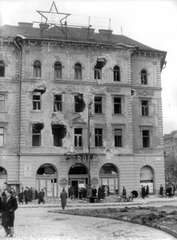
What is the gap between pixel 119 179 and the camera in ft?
136

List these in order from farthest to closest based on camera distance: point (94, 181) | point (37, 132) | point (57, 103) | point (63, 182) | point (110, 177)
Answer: point (110, 177), point (57, 103), point (94, 181), point (37, 132), point (63, 182)

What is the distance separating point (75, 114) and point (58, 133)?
8.42 feet

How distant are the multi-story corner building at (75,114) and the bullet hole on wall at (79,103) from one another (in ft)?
0.33

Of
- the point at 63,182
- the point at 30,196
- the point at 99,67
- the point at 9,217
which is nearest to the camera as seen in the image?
the point at 9,217

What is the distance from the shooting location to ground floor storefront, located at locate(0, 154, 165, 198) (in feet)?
128

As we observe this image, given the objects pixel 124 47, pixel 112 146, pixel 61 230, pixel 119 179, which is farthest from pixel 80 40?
pixel 61 230

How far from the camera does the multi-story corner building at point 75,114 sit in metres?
39.8

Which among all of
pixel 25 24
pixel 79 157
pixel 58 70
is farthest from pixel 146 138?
pixel 25 24

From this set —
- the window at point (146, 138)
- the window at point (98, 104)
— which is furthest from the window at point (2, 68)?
the window at point (146, 138)

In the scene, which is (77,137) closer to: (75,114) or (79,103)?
(75,114)

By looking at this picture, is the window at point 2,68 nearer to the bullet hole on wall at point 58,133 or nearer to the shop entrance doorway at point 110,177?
the bullet hole on wall at point 58,133

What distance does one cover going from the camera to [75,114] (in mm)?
41156

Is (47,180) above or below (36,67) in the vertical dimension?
below

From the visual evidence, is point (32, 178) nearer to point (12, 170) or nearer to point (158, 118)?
point (12, 170)
